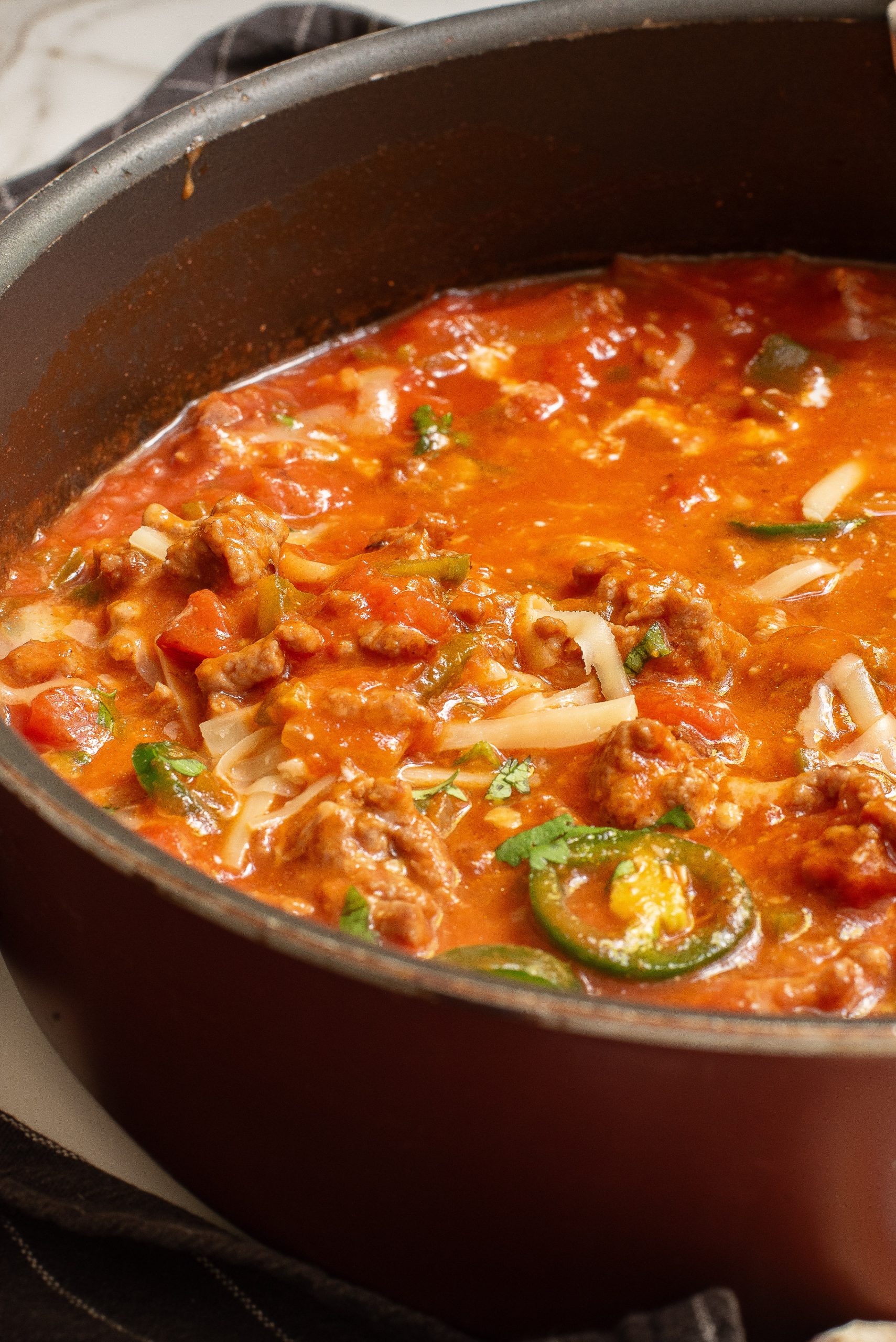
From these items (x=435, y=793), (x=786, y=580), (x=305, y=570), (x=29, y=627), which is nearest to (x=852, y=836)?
(x=435, y=793)

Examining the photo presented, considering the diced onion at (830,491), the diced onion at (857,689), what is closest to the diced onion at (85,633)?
the diced onion at (857,689)

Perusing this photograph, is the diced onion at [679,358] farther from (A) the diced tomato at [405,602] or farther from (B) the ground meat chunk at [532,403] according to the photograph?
(A) the diced tomato at [405,602]

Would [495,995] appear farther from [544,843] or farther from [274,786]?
[274,786]

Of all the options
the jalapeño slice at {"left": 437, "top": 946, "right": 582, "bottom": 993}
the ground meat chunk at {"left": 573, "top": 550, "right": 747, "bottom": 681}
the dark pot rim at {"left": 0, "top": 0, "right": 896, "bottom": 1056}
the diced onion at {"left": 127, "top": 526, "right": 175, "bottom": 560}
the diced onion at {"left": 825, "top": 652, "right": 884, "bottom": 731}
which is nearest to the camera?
the dark pot rim at {"left": 0, "top": 0, "right": 896, "bottom": 1056}

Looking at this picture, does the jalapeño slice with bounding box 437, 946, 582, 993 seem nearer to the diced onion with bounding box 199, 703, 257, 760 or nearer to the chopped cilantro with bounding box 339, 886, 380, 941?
the chopped cilantro with bounding box 339, 886, 380, 941

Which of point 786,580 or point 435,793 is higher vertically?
point 786,580

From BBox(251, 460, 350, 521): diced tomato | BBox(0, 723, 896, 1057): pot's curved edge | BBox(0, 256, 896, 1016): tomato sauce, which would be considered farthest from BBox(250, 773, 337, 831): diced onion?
BBox(251, 460, 350, 521): diced tomato
